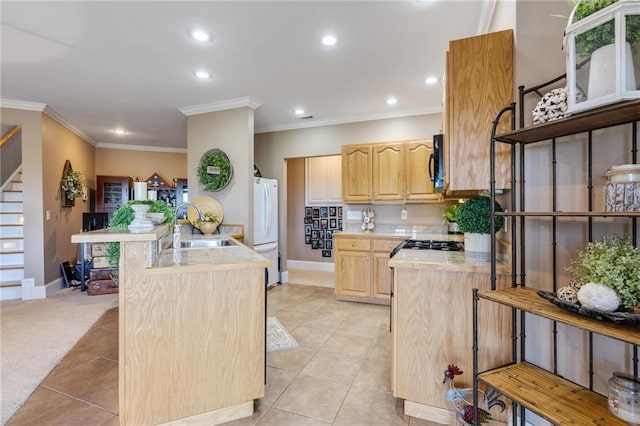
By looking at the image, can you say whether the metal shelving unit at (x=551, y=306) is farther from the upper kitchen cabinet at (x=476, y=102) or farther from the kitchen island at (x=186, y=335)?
the kitchen island at (x=186, y=335)

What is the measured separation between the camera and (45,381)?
2283 mm

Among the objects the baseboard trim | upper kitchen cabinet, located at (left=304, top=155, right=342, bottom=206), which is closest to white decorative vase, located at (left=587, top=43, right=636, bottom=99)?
upper kitchen cabinet, located at (left=304, top=155, right=342, bottom=206)

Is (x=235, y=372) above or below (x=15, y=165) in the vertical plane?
A: below

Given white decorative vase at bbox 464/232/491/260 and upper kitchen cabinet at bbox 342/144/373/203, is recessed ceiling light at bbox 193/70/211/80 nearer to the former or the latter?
upper kitchen cabinet at bbox 342/144/373/203

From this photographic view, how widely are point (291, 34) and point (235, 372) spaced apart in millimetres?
2605

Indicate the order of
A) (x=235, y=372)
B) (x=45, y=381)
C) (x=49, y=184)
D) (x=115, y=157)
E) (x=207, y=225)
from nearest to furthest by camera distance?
(x=235, y=372), (x=45, y=381), (x=207, y=225), (x=49, y=184), (x=115, y=157)

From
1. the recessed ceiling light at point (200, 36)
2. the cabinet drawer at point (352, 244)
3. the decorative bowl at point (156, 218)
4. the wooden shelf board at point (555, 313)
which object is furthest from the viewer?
the cabinet drawer at point (352, 244)

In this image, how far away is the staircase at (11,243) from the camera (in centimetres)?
436

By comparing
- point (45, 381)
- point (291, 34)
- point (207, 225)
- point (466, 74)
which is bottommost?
point (45, 381)

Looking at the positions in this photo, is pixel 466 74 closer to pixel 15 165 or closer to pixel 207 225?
pixel 207 225

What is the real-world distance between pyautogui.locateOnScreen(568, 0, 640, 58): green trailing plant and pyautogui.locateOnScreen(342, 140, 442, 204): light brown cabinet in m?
2.97

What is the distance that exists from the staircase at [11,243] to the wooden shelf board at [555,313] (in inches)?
236

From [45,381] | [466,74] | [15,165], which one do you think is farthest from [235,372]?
[15,165]

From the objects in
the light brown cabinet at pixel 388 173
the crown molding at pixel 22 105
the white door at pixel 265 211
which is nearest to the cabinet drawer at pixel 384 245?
the light brown cabinet at pixel 388 173
